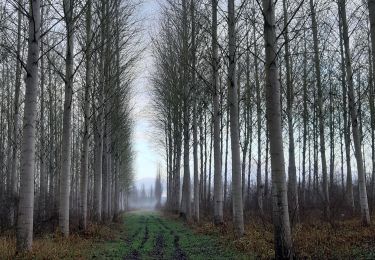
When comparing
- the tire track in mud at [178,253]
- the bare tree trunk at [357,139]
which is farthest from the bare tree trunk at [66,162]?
the bare tree trunk at [357,139]

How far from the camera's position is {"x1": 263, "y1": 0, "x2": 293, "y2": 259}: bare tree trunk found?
23.1ft

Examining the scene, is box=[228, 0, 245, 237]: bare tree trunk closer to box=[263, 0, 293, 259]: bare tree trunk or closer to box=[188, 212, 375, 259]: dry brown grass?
box=[188, 212, 375, 259]: dry brown grass

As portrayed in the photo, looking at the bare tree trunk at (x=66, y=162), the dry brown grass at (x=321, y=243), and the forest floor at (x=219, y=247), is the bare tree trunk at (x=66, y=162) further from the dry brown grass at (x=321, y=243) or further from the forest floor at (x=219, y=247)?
the dry brown grass at (x=321, y=243)

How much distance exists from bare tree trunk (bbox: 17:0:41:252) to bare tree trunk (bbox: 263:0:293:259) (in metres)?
4.48

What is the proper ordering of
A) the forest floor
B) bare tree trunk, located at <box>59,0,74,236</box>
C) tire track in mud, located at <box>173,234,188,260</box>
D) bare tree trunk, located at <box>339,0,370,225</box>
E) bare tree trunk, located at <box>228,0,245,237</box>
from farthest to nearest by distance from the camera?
1. bare tree trunk, located at <box>339,0,370,225</box>
2. bare tree trunk, located at <box>228,0,245,237</box>
3. bare tree trunk, located at <box>59,0,74,236</box>
4. tire track in mud, located at <box>173,234,188,260</box>
5. the forest floor

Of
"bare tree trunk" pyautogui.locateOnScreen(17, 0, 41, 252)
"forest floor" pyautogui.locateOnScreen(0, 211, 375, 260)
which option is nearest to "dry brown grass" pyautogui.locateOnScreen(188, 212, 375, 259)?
"forest floor" pyautogui.locateOnScreen(0, 211, 375, 260)

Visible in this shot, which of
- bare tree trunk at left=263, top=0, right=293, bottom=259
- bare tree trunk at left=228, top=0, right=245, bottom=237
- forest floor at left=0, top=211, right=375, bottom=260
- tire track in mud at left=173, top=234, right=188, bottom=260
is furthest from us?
bare tree trunk at left=228, top=0, right=245, bottom=237

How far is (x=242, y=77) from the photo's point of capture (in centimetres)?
2361

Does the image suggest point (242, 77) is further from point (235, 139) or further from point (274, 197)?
point (274, 197)

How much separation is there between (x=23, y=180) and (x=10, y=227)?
571cm

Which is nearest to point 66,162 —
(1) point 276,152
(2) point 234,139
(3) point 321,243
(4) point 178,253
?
(4) point 178,253

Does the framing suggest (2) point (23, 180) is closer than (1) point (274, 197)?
No

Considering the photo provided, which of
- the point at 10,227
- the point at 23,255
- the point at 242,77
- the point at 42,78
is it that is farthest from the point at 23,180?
the point at 242,77

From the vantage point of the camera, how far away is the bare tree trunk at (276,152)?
7.04 meters
